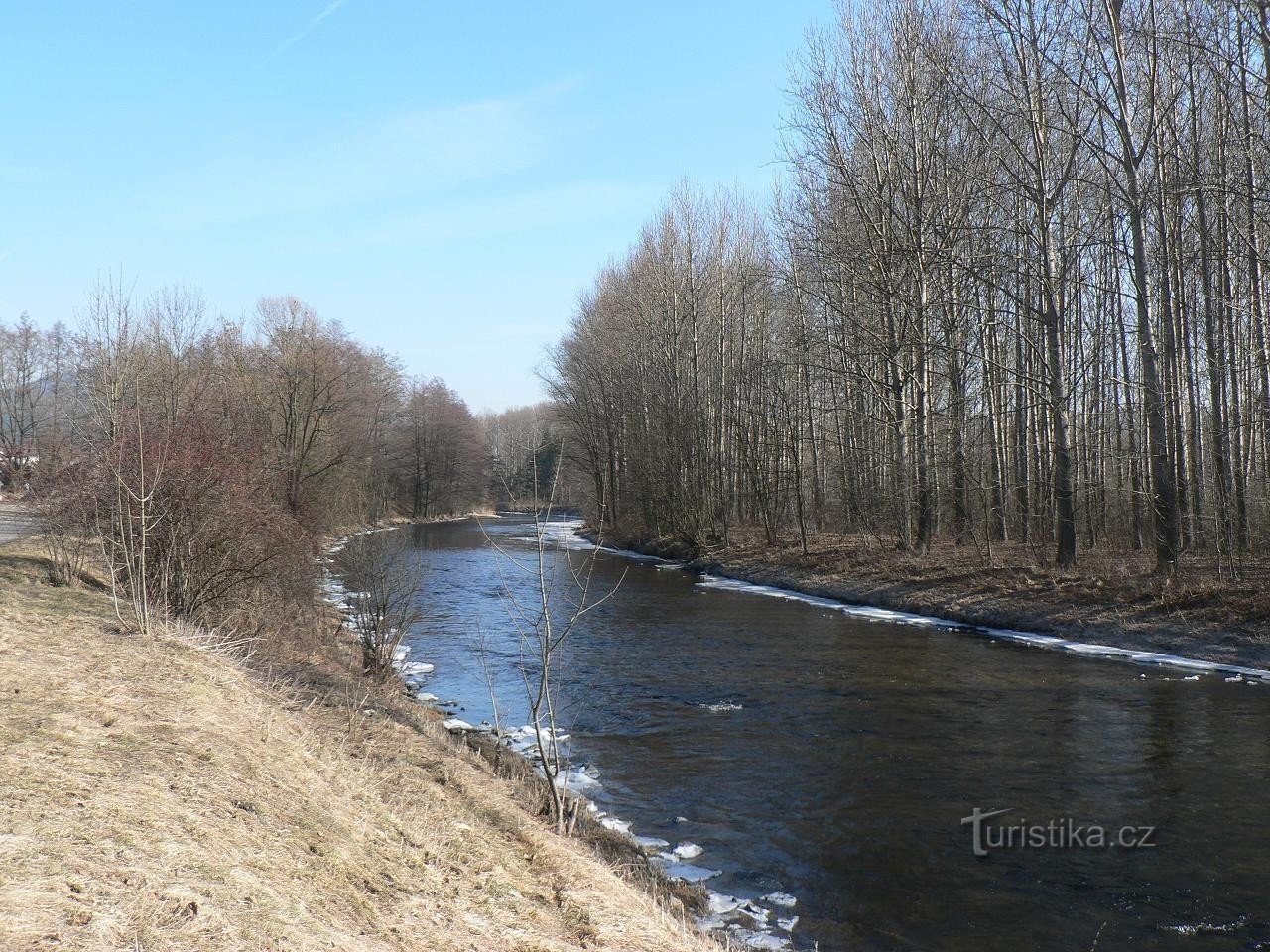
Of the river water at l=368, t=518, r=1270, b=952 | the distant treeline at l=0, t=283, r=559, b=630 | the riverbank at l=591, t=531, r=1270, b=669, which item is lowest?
the river water at l=368, t=518, r=1270, b=952

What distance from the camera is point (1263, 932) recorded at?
619 cm

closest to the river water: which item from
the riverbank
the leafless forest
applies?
the riverbank

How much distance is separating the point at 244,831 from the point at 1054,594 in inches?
687

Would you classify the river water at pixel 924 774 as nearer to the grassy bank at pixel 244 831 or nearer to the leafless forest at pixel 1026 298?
the grassy bank at pixel 244 831

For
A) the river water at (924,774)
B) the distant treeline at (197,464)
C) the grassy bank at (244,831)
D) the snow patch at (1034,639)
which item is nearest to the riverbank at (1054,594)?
the snow patch at (1034,639)

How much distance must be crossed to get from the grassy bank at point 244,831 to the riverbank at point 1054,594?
12844mm

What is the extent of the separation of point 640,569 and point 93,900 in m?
28.8

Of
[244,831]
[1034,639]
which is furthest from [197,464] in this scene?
[1034,639]

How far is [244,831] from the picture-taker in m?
5.18

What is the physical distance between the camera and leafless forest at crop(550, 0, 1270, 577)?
1858cm

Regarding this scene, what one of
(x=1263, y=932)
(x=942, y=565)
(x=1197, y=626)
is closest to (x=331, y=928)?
(x=1263, y=932)

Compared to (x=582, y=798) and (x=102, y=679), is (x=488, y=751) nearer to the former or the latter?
(x=582, y=798)

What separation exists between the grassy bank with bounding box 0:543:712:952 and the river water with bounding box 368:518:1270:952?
73.2 inches

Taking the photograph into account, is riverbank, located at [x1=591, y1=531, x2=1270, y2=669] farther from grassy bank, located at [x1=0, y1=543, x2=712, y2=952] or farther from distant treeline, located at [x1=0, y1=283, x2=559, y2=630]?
grassy bank, located at [x1=0, y1=543, x2=712, y2=952]
